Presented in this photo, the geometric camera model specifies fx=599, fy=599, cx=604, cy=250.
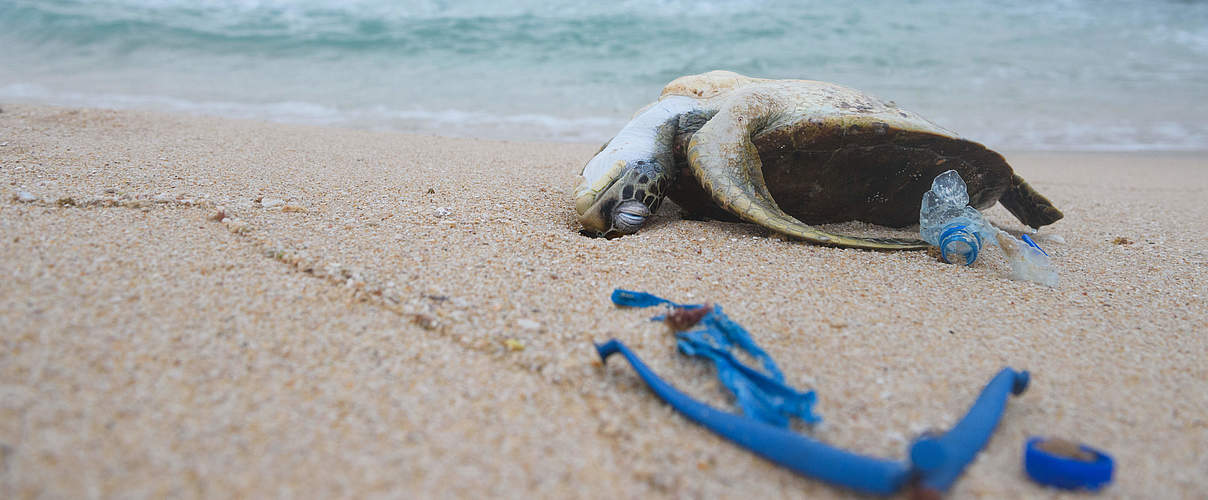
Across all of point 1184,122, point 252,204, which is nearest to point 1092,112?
point 1184,122

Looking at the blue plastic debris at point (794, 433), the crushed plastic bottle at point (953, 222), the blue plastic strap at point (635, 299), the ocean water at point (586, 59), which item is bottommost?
the blue plastic debris at point (794, 433)

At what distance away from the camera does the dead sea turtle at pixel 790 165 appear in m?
2.19

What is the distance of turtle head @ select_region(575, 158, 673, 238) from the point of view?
235cm

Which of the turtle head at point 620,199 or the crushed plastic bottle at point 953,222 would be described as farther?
the turtle head at point 620,199

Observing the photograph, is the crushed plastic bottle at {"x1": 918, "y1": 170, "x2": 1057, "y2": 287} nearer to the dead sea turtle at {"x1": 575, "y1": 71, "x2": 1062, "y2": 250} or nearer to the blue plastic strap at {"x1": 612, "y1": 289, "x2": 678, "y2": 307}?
the dead sea turtle at {"x1": 575, "y1": 71, "x2": 1062, "y2": 250}

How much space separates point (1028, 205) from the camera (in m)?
2.64

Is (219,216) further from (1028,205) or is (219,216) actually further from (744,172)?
(1028,205)

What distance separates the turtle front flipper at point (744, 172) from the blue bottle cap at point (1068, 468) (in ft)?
3.77

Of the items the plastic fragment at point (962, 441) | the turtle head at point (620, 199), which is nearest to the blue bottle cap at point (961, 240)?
the plastic fragment at point (962, 441)

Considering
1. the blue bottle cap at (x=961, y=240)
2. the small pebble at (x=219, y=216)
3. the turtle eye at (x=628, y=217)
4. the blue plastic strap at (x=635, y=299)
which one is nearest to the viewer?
the blue plastic strap at (x=635, y=299)

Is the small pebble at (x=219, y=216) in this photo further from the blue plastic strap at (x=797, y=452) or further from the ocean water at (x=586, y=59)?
the ocean water at (x=586, y=59)

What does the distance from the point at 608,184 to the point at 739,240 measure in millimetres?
557

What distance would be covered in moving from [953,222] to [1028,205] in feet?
2.54

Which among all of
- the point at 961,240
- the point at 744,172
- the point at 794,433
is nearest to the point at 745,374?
the point at 794,433
